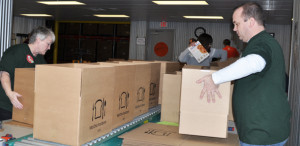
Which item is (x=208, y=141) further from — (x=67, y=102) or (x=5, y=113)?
(x=5, y=113)

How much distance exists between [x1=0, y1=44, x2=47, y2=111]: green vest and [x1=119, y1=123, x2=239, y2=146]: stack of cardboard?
1.27m

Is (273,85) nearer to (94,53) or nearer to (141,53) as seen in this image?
(141,53)

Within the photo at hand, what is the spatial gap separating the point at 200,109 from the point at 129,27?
10.5 meters

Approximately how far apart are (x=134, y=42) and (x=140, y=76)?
9346 mm

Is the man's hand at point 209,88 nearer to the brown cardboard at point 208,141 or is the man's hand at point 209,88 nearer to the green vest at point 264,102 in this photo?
the green vest at point 264,102

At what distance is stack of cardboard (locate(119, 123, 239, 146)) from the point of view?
1.93m

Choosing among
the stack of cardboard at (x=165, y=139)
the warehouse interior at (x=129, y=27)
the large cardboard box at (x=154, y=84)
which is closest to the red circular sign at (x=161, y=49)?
the warehouse interior at (x=129, y=27)

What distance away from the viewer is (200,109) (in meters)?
2.00

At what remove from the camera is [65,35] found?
13242 millimetres

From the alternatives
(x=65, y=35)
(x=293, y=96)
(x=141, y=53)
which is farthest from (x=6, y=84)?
(x=65, y=35)

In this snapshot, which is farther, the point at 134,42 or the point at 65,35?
the point at 65,35

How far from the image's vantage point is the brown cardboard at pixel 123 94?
202 centimetres

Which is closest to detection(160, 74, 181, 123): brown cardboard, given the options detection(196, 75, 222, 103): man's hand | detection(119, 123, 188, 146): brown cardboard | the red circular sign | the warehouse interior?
detection(119, 123, 188, 146): brown cardboard

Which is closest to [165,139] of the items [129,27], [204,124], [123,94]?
[204,124]
